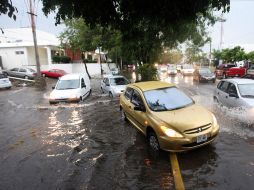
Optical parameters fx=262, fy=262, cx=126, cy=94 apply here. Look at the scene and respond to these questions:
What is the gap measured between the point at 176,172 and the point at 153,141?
→ 1.41 meters

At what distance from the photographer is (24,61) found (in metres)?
38.5

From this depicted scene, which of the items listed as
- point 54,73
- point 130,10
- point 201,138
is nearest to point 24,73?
point 54,73

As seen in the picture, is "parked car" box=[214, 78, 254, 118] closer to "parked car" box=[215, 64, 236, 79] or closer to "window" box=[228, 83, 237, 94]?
"window" box=[228, 83, 237, 94]

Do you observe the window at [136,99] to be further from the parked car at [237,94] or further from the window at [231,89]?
the window at [231,89]

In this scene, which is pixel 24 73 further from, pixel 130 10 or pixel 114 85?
pixel 130 10

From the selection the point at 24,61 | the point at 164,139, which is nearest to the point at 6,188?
the point at 164,139

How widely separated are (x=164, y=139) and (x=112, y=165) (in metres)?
1.38

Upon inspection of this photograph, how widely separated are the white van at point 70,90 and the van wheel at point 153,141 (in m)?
8.80

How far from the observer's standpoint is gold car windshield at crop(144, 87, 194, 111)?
730cm

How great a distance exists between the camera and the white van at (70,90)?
1499 cm

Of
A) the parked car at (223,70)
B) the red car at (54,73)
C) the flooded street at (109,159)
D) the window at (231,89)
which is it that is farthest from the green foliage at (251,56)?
the flooded street at (109,159)

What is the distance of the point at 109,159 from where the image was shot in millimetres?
6609

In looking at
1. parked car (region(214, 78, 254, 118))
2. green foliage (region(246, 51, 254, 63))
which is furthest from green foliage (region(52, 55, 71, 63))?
parked car (region(214, 78, 254, 118))

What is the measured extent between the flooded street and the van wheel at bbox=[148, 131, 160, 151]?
16cm
